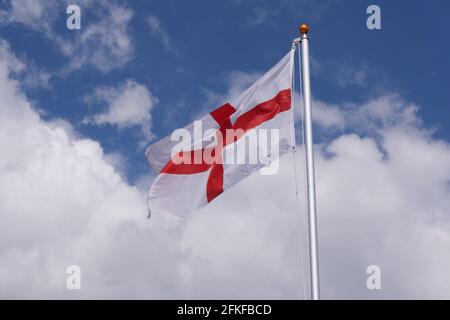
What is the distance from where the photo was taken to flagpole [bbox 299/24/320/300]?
18297 millimetres

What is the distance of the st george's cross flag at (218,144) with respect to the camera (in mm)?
21719

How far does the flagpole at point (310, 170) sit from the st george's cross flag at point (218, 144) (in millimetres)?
851

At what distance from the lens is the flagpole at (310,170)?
60.0 ft

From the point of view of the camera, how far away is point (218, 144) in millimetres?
22422

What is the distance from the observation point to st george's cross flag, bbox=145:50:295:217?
2172 cm

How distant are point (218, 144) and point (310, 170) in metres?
3.89

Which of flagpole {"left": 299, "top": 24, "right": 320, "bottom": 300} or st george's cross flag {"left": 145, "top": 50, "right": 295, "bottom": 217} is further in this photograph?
st george's cross flag {"left": 145, "top": 50, "right": 295, "bottom": 217}

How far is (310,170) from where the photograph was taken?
771 inches

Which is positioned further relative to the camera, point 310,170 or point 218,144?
point 218,144

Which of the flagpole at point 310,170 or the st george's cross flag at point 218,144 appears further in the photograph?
the st george's cross flag at point 218,144

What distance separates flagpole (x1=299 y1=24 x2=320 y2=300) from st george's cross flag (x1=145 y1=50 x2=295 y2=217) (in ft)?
2.79
